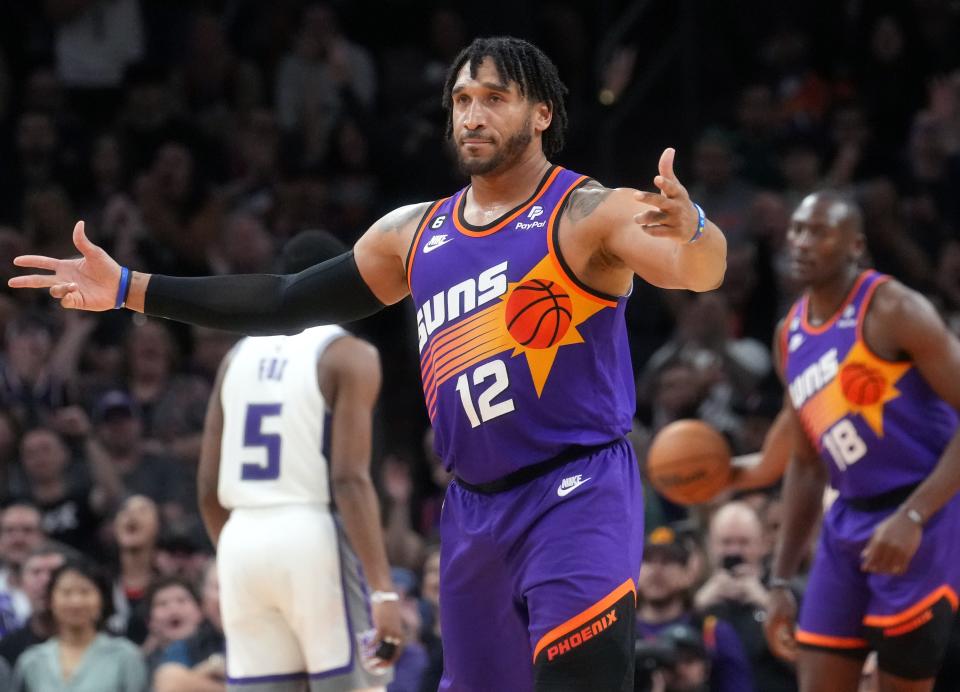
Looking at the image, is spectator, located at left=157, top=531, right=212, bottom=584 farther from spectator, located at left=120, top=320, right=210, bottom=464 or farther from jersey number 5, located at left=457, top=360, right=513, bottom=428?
jersey number 5, located at left=457, top=360, right=513, bottom=428

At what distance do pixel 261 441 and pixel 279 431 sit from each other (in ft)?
0.26

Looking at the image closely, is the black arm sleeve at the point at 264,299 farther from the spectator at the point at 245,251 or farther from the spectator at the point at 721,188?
the spectator at the point at 721,188

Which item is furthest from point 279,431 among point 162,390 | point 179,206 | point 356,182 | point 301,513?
point 356,182

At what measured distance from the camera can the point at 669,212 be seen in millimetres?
4043

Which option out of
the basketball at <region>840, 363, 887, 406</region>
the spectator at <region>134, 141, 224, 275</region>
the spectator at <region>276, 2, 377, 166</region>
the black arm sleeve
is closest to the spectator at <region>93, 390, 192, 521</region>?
the spectator at <region>134, 141, 224, 275</region>

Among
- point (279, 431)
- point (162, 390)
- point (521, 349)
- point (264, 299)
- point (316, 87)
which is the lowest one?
point (521, 349)

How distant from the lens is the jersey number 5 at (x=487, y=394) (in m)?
4.54

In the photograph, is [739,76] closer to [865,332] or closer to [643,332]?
[643,332]

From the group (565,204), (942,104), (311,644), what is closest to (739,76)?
(942,104)

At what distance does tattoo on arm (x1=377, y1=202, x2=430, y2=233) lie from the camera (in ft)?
16.1

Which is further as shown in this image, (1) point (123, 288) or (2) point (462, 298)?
(1) point (123, 288)

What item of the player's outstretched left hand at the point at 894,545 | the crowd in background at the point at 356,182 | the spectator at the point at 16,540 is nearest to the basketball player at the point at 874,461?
the player's outstretched left hand at the point at 894,545

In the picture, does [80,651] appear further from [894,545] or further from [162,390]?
[894,545]

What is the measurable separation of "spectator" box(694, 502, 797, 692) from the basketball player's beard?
385 cm
